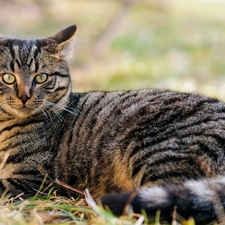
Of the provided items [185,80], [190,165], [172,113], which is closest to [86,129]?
[172,113]

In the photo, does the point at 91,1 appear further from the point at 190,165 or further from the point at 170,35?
the point at 190,165

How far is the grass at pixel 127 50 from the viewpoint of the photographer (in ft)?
9.41

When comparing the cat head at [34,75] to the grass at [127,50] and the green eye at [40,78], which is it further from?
the grass at [127,50]

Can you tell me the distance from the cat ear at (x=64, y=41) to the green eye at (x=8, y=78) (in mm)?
472

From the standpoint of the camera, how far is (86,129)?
3688 millimetres

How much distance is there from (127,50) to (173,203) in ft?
23.9

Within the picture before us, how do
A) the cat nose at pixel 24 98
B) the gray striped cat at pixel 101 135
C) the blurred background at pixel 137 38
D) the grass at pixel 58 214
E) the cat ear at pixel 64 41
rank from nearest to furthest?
the grass at pixel 58 214
the gray striped cat at pixel 101 135
the cat nose at pixel 24 98
the cat ear at pixel 64 41
the blurred background at pixel 137 38

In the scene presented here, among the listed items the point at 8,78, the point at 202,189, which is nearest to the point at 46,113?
the point at 8,78

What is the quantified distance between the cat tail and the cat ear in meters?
1.75

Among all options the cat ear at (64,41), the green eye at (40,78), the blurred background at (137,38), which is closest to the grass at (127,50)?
the blurred background at (137,38)

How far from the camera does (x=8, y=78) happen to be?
3.60m

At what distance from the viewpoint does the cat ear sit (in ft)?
12.8

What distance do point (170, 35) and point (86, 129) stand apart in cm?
779

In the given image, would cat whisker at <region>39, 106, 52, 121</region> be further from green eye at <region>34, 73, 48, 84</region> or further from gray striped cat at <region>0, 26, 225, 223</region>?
green eye at <region>34, 73, 48, 84</region>
